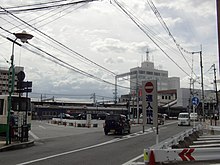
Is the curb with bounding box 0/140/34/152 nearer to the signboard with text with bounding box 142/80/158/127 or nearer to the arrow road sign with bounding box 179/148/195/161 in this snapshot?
the signboard with text with bounding box 142/80/158/127

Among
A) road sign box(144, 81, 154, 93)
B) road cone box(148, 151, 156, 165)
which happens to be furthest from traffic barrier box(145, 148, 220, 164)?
road sign box(144, 81, 154, 93)

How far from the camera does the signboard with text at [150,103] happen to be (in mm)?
10320

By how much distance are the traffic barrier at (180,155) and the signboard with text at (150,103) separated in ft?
6.93

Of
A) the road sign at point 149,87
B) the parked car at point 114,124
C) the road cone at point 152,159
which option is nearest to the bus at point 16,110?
the parked car at point 114,124

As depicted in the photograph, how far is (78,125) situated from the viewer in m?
44.0

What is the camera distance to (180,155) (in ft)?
27.0

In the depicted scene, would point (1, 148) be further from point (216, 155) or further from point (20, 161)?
point (216, 155)

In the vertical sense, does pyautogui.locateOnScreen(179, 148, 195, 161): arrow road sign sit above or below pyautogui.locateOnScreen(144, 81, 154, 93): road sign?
below

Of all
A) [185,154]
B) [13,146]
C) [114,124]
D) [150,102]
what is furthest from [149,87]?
[114,124]

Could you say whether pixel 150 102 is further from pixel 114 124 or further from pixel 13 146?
pixel 114 124

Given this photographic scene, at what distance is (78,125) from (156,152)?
36.6 metres

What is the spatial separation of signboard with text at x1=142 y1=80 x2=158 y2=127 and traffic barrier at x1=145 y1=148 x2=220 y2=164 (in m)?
2.11

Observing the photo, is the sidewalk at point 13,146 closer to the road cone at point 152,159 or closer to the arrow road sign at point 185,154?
the road cone at point 152,159

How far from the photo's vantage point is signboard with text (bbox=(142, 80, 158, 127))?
33.9ft
